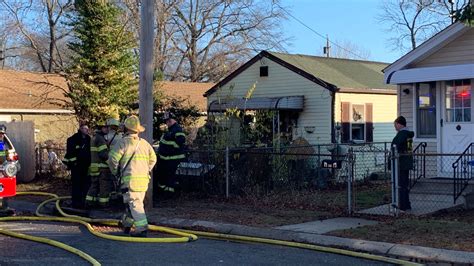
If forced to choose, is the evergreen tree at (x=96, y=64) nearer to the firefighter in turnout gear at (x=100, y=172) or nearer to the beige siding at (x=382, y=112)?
the firefighter in turnout gear at (x=100, y=172)

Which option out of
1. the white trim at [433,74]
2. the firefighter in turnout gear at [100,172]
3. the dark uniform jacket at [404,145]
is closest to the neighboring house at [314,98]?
the white trim at [433,74]

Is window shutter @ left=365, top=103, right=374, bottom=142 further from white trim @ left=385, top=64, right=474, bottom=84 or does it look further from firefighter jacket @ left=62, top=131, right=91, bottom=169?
firefighter jacket @ left=62, top=131, right=91, bottom=169

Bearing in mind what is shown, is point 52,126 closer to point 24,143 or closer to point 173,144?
point 24,143

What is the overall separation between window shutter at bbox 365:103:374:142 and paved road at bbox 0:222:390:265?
12019mm

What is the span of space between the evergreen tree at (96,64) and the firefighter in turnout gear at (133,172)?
8.11 meters

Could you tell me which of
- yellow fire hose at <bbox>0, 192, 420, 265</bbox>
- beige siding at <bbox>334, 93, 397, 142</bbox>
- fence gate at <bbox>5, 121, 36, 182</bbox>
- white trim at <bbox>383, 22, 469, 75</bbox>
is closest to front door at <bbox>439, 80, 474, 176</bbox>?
white trim at <bbox>383, 22, 469, 75</bbox>

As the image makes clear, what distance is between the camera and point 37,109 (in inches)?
914

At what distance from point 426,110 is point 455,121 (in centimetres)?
81

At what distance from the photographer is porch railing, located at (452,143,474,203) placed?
11070 millimetres

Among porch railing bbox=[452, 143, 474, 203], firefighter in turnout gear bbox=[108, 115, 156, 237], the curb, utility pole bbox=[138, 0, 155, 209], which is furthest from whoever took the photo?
porch railing bbox=[452, 143, 474, 203]

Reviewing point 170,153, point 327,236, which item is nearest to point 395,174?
point 327,236

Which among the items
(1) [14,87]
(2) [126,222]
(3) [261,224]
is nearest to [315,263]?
(3) [261,224]

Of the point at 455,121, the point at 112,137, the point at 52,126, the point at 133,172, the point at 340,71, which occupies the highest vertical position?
the point at 340,71

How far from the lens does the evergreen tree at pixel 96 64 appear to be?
16.3 metres
